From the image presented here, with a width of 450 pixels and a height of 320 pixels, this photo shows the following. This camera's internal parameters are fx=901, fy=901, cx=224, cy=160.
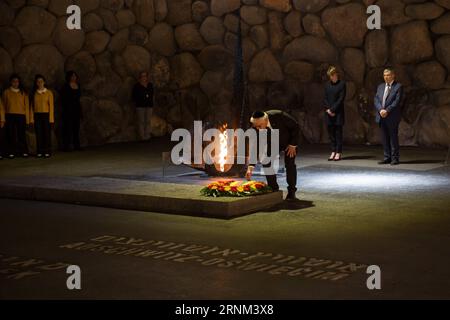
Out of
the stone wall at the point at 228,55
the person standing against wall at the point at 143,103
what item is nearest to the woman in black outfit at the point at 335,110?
the stone wall at the point at 228,55

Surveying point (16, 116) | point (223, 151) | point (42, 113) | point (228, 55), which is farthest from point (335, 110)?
point (16, 116)

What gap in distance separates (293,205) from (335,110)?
18.2 ft

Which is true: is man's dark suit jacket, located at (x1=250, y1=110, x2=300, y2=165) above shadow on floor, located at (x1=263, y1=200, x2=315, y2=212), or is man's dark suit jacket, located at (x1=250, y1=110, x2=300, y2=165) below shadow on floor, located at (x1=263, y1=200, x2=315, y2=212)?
above

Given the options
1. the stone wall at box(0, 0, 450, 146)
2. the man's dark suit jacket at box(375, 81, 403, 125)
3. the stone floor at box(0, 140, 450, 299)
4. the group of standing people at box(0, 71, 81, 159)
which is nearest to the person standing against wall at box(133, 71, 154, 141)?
the stone wall at box(0, 0, 450, 146)

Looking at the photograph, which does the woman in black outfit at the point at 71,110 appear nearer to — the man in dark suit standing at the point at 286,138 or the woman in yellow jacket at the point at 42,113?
the woman in yellow jacket at the point at 42,113

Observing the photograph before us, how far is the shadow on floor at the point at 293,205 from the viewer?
11.3 meters

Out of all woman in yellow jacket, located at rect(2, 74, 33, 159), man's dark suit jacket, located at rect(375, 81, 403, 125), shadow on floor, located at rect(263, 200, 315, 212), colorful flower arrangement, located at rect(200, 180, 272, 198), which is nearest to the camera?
colorful flower arrangement, located at rect(200, 180, 272, 198)

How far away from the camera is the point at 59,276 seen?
25.6 ft

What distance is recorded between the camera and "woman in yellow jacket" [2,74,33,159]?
17.5 metres

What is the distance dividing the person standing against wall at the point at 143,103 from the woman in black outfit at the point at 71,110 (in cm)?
202

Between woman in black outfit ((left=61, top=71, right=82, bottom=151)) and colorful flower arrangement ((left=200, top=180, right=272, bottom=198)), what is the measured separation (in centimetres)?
797

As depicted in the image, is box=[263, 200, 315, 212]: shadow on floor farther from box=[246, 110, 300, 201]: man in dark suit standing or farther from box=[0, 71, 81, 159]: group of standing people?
box=[0, 71, 81, 159]: group of standing people

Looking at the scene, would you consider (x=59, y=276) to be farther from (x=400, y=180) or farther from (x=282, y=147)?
(x=400, y=180)

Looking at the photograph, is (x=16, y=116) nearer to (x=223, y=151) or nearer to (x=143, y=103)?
(x=143, y=103)
